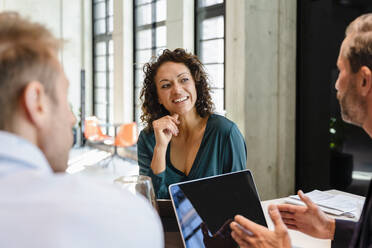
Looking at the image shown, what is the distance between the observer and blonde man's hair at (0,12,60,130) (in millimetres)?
484

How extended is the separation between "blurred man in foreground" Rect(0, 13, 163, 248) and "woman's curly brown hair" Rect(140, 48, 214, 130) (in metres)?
1.77

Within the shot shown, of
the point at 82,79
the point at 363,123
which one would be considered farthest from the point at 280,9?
the point at 82,79

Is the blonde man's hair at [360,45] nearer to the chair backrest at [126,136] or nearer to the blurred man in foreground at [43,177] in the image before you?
the blurred man in foreground at [43,177]

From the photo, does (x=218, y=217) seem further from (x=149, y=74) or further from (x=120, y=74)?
(x=120, y=74)

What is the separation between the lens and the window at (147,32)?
703 centimetres

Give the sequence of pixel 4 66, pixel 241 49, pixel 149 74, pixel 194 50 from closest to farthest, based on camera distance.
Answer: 1. pixel 4 66
2. pixel 149 74
3. pixel 241 49
4. pixel 194 50

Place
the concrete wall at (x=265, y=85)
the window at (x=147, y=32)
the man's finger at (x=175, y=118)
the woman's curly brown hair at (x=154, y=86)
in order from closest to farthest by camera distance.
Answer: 1. the man's finger at (x=175, y=118)
2. the woman's curly brown hair at (x=154, y=86)
3. the concrete wall at (x=265, y=85)
4. the window at (x=147, y=32)

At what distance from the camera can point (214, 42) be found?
5.44 metres

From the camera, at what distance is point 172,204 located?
119 centimetres

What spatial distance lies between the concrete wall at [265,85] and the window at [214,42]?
106 cm

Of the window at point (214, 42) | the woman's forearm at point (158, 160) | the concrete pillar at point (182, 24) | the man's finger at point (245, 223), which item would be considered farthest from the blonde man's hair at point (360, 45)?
the concrete pillar at point (182, 24)

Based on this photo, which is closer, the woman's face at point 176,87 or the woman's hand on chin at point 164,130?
the woman's hand on chin at point 164,130

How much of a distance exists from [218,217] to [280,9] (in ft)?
11.4

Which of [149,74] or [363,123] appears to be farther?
[149,74]
